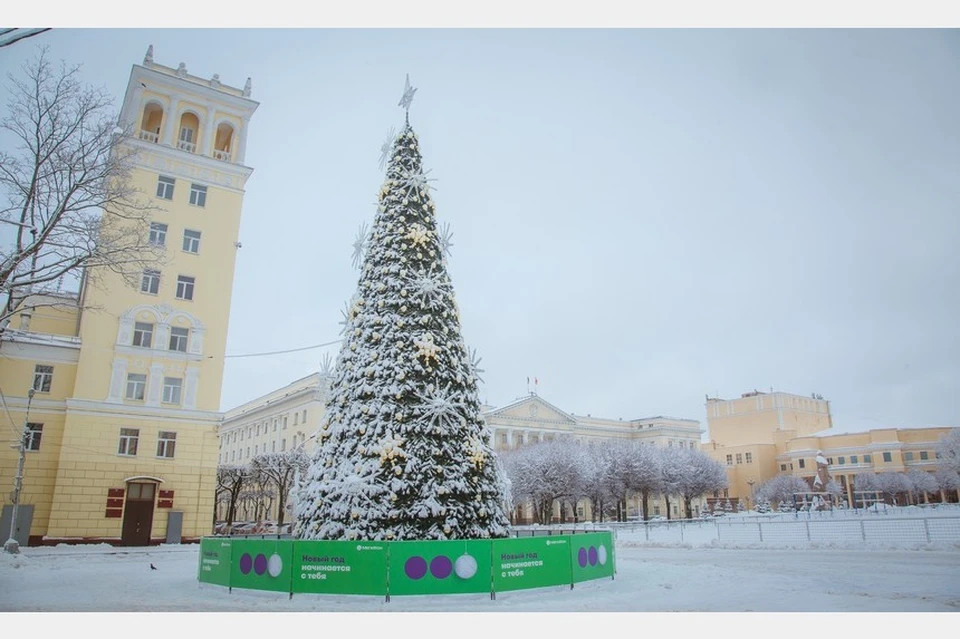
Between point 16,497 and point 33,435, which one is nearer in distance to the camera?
point 16,497

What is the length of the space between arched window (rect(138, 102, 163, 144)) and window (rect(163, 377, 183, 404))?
9.06 metres

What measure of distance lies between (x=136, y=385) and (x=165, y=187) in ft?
24.9

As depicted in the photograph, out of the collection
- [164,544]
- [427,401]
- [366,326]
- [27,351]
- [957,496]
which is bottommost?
[164,544]

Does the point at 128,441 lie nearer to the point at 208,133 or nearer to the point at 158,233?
the point at 158,233

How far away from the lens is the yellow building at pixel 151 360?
20.5 meters

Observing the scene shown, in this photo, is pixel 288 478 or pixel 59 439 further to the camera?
pixel 288 478

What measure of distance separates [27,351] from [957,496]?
107ft

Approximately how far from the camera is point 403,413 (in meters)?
10.3

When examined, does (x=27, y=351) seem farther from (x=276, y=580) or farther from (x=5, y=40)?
(x=276, y=580)

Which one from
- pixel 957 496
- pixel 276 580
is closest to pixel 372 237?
pixel 276 580

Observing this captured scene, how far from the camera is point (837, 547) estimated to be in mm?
17578

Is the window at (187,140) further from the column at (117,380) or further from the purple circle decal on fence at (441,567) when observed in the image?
the purple circle decal on fence at (441,567)

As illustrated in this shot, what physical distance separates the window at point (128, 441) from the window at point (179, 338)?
3229 millimetres

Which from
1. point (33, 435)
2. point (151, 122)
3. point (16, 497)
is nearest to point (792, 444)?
point (151, 122)
